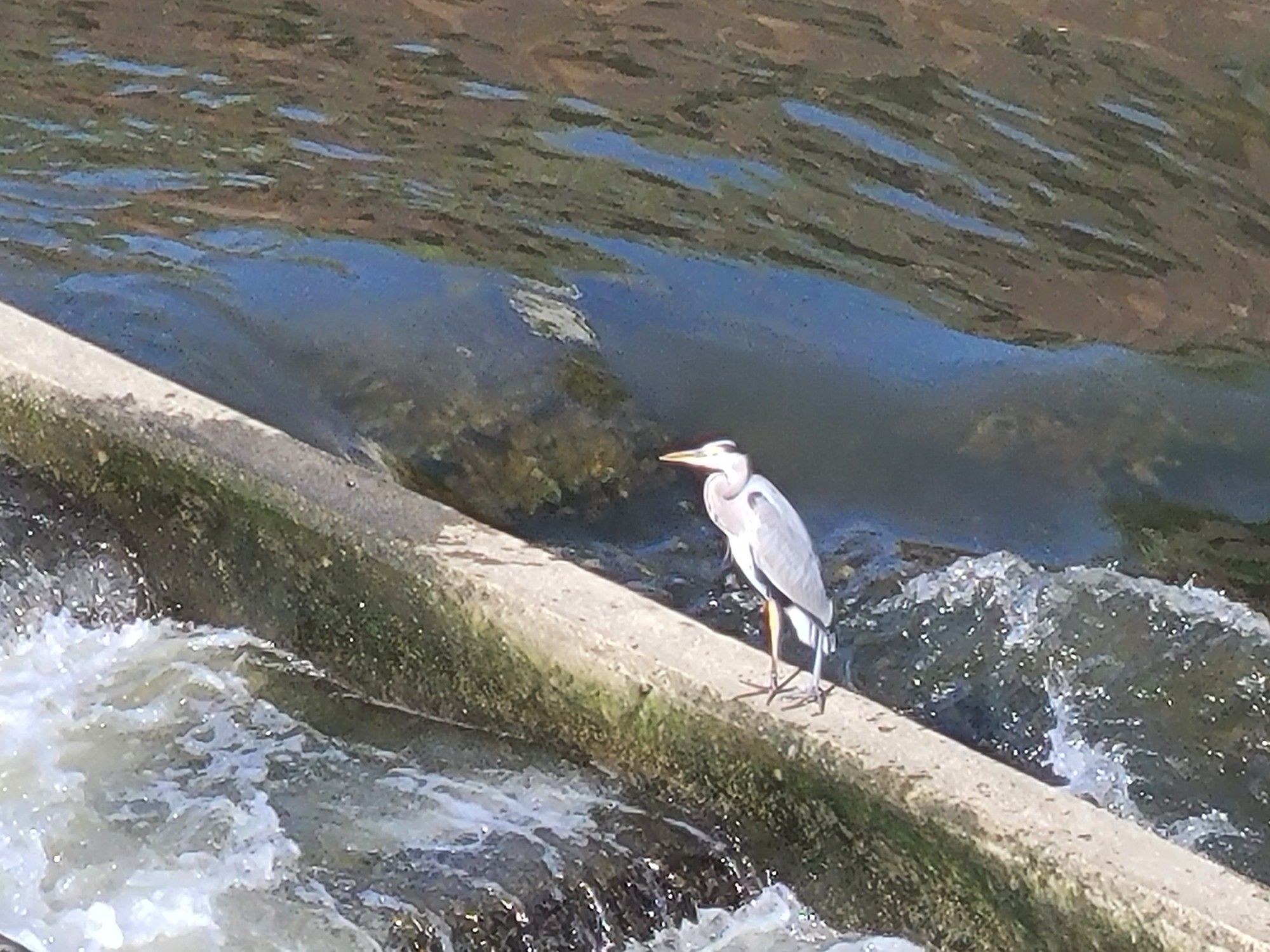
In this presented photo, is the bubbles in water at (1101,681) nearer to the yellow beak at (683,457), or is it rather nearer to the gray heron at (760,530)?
the gray heron at (760,530)

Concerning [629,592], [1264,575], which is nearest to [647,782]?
[629,592]

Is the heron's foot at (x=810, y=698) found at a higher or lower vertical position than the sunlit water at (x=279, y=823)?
higher

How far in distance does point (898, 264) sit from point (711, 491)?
154 inches

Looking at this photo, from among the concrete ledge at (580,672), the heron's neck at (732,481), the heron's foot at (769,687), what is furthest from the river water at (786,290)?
the heron's neck at (732,481)

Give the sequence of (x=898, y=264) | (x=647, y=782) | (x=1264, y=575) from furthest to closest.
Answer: (x=898, y=264) → (x=1264, y=575) → (x=647, y=782)

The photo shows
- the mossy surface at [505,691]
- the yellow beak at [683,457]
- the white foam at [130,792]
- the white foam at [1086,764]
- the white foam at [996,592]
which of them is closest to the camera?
the yellow beak at [683,457]

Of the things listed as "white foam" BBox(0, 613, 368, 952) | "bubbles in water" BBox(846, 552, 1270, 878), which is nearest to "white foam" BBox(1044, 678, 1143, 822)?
Answer: "bubbles in water" BBox(846, 552, 1270, 878)

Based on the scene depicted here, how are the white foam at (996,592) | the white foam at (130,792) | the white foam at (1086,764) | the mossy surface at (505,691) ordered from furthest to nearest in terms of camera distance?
the white foam at (996,592) → the white foam at (1086,764) → the white foam at (130,792) → the mossy surface at (505,691)

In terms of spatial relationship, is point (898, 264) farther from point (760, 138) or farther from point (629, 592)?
point (629, 592)

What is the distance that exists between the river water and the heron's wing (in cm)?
130

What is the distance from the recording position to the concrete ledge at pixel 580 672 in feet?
10.9

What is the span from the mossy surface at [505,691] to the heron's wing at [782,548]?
0.34 m

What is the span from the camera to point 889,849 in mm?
3492

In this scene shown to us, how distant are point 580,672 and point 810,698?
0.49 m
